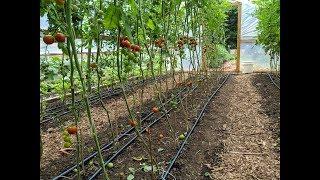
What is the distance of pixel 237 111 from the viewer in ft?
18.9

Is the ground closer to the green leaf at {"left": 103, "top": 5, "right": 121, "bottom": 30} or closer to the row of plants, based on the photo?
the row of plants

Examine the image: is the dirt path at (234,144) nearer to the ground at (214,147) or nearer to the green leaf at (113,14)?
the ground at (214,147)

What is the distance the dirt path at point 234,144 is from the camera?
3189 millimetres

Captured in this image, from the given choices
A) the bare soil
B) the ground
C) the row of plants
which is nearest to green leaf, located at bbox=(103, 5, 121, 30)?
the row of plants

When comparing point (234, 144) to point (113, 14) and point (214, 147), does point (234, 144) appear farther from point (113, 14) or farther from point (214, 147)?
point (113, 14)

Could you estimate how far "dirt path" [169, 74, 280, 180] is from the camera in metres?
3.19

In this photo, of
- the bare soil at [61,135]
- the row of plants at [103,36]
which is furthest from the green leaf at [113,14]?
the bare soil at [61,135]

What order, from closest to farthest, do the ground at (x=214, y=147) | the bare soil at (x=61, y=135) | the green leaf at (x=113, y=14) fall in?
the green leaf at (x=113, y=14)
the ground at (x=214, y=147)
the bare soil at (x=61, y=135)

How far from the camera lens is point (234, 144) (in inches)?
158
